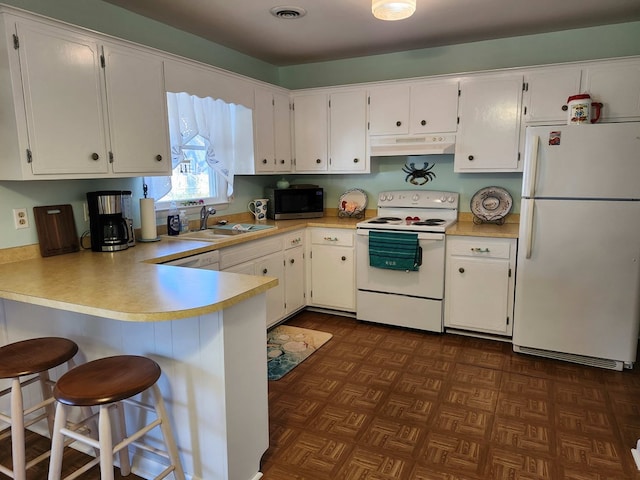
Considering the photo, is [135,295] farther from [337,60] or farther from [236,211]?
[337,60]

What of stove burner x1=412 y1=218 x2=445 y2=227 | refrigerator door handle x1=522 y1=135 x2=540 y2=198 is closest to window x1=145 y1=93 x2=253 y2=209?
stove burner x1=412 y1=218 x2=445 y2=227

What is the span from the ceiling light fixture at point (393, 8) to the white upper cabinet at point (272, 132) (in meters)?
1.62

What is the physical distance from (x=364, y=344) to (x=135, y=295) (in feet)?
6.96

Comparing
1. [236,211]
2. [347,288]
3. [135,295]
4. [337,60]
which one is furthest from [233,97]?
[135,295]

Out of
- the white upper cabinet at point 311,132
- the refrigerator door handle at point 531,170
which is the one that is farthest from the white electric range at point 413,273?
the white upper cabinet at point 311,132

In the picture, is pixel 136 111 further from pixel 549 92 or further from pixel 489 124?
pixel 549 92

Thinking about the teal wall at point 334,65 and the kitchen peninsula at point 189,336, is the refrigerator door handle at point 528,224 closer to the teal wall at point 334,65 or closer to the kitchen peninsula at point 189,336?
the teal wall at point 334,65

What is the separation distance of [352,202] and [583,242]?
2083 millimetres

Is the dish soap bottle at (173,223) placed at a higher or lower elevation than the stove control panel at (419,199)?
lower

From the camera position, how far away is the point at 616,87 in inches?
122

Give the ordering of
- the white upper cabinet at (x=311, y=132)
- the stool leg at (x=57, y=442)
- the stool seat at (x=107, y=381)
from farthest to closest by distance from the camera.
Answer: the white upper cabinet at (x=311, y=132), the stool leg at (x=57, y=442), the stool seat at (x=107, y=381)

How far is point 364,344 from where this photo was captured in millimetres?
3398

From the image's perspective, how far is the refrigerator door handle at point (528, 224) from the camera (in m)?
2.93

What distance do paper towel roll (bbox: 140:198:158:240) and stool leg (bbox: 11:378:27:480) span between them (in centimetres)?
132
